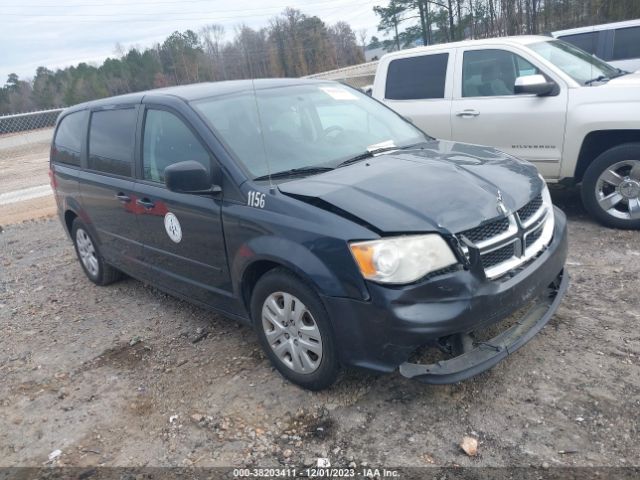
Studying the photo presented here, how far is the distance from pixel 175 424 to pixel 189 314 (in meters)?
1.58

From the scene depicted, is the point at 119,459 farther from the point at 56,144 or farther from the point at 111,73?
the point at 111,73

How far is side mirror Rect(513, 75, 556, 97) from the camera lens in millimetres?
5344

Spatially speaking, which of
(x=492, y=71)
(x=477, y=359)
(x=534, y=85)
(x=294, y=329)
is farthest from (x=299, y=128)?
(x=492, y=71)

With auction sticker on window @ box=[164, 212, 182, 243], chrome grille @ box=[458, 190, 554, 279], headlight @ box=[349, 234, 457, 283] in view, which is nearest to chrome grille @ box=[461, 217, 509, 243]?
chrome grille @ box=[458, 190, 554, 279]

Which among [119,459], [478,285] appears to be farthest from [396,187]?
[119,459]

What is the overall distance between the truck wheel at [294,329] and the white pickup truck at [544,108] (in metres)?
3.58

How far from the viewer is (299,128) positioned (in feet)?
12.6

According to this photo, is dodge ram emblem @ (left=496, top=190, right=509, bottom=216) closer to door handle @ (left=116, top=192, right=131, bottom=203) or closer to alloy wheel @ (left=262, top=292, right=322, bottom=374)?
A: alloy wheel @ (left=262, top=292, right=322, bottom=374)

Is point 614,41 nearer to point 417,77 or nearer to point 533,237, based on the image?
point 417,77

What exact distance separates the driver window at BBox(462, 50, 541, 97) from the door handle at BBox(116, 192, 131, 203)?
3.85 m

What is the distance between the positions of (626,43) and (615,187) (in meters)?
5.40

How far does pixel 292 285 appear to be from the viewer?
121 inches

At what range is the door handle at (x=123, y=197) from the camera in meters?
4.33

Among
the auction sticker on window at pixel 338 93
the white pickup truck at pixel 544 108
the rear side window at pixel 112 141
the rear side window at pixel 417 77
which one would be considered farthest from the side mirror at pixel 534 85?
the rear side window at pixel 112 141
